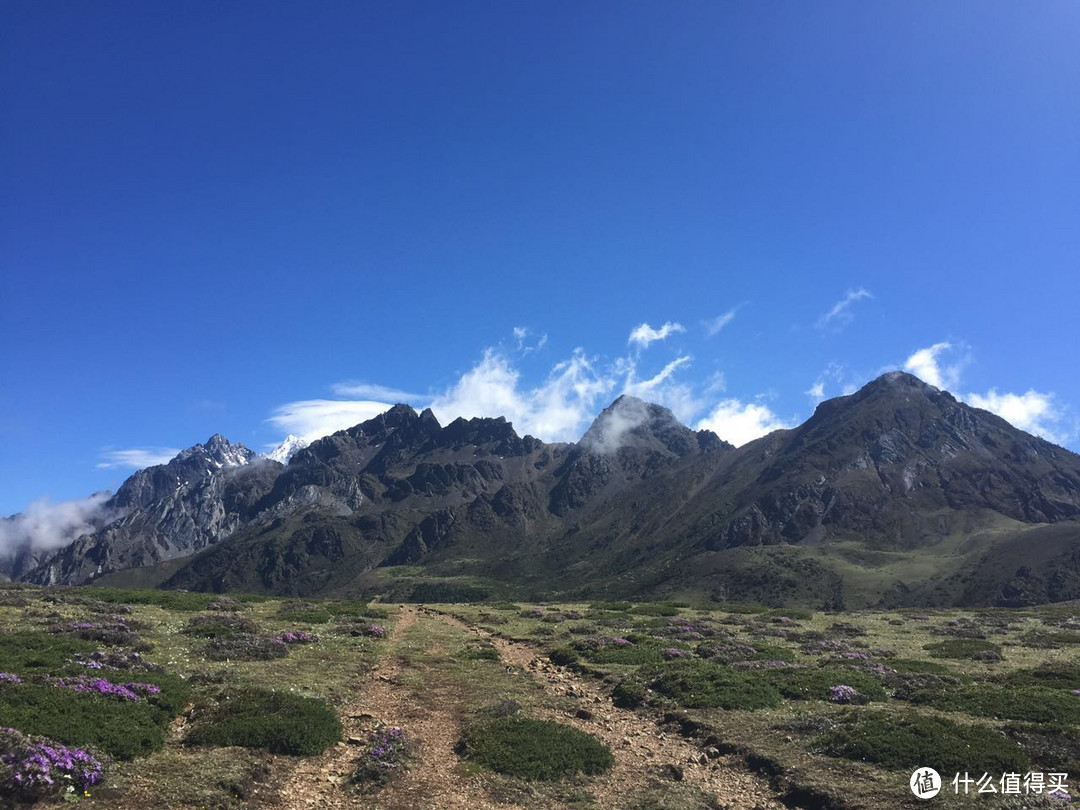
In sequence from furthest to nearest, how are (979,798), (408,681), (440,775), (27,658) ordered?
(408,681) < (27,658) < (440,775) < (979,798)

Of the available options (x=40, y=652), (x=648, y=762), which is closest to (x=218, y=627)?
(x=40, y=652)

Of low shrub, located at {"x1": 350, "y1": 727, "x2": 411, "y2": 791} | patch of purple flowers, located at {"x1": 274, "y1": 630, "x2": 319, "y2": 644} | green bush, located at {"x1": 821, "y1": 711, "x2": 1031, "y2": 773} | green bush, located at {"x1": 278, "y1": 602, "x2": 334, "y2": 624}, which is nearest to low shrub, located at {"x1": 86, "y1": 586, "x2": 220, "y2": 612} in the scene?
green bush, located at {"x1": 278, "y1": 602, "x2": 334, "y2": 624}

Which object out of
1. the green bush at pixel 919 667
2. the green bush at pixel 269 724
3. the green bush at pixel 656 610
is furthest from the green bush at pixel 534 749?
the green bush at pixel 656 610

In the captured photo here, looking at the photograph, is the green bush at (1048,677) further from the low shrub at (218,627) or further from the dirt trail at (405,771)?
the low shrub at (218,627)

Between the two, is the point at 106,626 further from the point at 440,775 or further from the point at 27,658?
the point at 440,775

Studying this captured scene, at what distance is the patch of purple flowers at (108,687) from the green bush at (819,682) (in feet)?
88.3

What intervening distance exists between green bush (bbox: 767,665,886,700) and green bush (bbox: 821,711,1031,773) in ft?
19.2

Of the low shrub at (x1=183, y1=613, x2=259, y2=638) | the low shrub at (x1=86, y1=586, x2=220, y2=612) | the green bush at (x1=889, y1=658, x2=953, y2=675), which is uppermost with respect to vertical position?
the low shrub at (x1=183, y1=613, x2=259, y2=638)

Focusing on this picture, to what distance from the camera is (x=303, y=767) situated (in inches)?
727

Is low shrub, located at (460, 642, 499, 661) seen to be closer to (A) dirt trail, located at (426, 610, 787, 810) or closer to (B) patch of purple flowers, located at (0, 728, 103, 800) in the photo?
(A) dirt trail, located at (426, 610, 787, 810)

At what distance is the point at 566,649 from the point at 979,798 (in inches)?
1071

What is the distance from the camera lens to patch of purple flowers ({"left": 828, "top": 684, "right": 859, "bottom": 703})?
1112 inches

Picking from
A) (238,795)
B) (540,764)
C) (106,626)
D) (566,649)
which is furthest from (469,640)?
(238,795)

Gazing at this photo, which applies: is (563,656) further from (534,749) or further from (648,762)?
(534,749)
